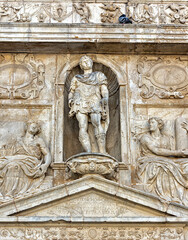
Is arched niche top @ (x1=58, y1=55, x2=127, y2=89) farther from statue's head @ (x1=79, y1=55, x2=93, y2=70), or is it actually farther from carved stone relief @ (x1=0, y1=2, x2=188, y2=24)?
carved stone relief @ (x1=0, y1=2, x2=188, y2=24)

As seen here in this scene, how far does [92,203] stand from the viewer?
11.6 metres

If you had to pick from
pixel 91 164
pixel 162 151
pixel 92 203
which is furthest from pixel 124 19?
pixel 92 203

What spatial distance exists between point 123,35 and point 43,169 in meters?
3.07

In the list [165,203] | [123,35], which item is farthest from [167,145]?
[123,35]

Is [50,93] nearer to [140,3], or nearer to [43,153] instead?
[43,153]

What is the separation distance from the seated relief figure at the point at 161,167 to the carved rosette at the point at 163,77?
2.29ft

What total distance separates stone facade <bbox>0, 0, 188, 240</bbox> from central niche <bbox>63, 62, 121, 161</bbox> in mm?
20

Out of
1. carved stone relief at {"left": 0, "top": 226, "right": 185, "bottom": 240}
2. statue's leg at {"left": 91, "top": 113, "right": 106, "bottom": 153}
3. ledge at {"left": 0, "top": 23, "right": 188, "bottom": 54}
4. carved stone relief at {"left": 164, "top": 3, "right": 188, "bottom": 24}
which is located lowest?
carved stone relief at {"left": 0, "top": 226, "right": 185, "bottom": 240}

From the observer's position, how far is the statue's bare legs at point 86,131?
12.3 meters

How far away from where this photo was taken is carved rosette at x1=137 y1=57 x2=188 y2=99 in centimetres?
1323

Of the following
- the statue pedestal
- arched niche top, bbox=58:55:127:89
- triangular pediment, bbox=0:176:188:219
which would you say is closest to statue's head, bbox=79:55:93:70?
arched niche top, bbox=58:55:127:89

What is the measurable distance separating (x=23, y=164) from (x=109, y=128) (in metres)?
1.87

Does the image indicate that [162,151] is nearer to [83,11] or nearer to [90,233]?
[90,233]

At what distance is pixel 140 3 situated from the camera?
13820mm
